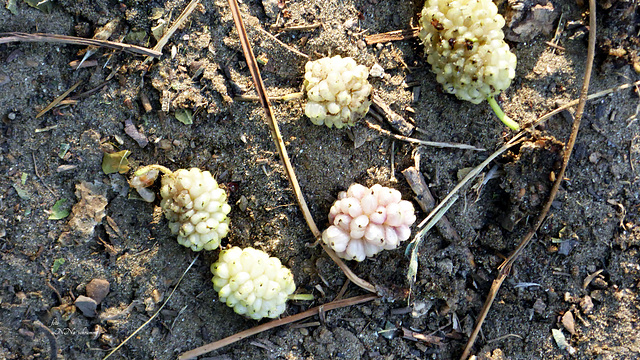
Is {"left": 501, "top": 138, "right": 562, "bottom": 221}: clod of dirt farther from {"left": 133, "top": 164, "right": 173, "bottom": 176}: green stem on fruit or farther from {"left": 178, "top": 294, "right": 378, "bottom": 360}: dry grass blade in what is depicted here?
{"left": 133, "top": 164, "right": 173, "bottom": 176}: green stem on fruit

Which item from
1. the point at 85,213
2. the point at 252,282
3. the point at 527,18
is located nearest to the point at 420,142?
the point at 527,18

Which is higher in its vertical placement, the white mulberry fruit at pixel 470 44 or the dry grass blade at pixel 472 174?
the white mulberry fruit at pixel 470 44

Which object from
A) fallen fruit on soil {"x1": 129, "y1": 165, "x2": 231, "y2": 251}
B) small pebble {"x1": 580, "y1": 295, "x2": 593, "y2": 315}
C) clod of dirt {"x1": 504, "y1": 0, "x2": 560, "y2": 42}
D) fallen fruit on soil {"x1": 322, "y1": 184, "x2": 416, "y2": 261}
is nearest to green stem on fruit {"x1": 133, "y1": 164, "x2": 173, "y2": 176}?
fallen fruit on soil {"x1": 129, "y1": 165, "x2": 231, "y2": 251}

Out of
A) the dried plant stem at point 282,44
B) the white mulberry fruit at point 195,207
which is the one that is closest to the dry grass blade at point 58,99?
the white mulberry fruit at point 195,207

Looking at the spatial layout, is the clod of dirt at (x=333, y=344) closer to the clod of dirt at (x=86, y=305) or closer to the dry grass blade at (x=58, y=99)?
the clod of dirt at (x=86, y=305)

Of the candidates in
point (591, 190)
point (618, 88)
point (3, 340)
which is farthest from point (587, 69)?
point (3, 340)
